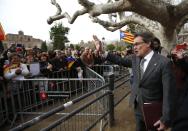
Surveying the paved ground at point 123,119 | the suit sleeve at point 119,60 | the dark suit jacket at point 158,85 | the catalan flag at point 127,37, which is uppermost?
the catalan flag at point 127,37

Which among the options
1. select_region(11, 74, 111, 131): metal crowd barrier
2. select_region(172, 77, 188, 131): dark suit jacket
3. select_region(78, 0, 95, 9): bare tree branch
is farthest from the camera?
select_region(78, 0, 95, 9): bare tree branch

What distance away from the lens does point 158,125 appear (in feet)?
14.0

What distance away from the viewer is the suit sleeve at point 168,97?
4.08 m

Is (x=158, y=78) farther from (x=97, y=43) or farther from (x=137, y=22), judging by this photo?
(x=137, y=22)

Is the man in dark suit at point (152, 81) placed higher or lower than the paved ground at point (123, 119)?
higher

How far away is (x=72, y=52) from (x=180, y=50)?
11650 mm

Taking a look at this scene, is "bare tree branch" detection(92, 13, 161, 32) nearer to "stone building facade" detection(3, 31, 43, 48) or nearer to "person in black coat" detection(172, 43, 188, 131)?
"person in black coat" detection(172, 43, 188, 131)

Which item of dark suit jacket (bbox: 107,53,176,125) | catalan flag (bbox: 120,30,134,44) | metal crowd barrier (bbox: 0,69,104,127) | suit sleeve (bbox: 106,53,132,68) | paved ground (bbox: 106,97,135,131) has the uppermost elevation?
catalan flag (bbox: 120,30,134,44)

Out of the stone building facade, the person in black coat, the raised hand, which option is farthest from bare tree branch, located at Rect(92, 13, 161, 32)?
the stone building facade

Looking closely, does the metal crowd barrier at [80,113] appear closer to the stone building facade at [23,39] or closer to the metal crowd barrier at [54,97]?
the metal crowd barrier at [54,97]

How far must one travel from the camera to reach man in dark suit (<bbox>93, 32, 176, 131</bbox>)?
13.5 feet

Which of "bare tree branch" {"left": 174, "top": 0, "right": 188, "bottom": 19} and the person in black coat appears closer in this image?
the person in black coat

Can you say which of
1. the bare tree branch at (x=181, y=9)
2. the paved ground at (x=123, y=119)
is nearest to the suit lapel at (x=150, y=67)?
the paved ground at (x=123, y=119)

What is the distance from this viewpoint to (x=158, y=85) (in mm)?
4328
